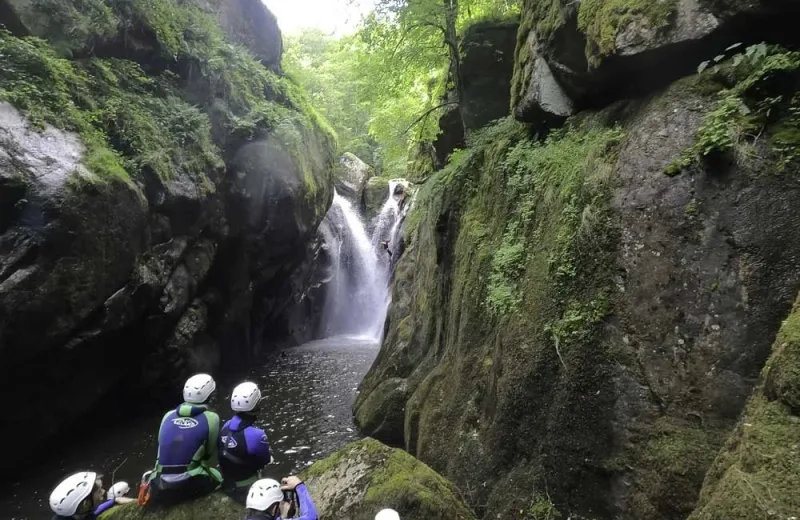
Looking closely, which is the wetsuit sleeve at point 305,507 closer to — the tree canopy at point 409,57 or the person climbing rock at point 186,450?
the person climbing rock at point 186,450

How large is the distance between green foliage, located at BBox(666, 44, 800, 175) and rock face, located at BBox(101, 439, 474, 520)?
404 centimetres

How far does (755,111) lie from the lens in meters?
4.03

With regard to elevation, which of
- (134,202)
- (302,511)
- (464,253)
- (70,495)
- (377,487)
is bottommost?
(377,487)

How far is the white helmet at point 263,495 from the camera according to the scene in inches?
141

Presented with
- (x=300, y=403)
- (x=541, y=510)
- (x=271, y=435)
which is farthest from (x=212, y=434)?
(x=300, y=403)

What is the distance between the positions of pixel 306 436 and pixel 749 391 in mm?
9240

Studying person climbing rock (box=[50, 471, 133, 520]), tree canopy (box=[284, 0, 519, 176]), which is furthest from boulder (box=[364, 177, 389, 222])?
person climbing rock (box=[50, 471, 133, 520])

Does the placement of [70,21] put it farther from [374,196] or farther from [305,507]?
[374,196]

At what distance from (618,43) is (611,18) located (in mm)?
371

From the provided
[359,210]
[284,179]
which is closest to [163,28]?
[284,179]

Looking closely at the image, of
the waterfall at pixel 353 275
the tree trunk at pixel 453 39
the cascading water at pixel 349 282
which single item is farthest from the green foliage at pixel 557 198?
the cascading water at pixel 349 282

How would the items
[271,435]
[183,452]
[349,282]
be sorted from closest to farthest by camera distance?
1. [183,452]
2. [271,435]
3. [349,282]

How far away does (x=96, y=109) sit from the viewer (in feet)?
32.3

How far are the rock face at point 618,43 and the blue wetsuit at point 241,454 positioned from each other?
18.8ft
